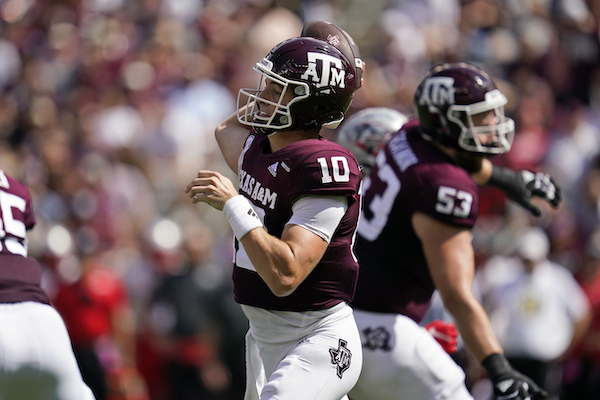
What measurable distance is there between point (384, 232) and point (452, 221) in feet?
1.37

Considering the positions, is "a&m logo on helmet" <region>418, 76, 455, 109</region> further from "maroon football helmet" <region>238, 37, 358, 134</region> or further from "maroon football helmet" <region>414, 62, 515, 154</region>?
"maroon football helmet" <region>238, 37, 358, 134</region>

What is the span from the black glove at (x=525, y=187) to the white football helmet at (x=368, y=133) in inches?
27.2

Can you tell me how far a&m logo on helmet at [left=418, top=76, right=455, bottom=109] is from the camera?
16.0ft

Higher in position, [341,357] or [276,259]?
[276,259]

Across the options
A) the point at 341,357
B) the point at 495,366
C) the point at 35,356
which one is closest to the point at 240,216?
the point at 341,357

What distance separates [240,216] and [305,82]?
2.14ft

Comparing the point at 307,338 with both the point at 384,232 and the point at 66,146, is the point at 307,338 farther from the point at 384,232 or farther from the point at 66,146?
the point at 66,146

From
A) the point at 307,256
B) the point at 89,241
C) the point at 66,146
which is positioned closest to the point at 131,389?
the point at 89,241

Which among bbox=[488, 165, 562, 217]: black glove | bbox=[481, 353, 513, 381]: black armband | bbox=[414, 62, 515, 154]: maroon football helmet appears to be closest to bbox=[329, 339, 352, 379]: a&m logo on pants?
bbox=[481, 353, 513, 381]: black armband

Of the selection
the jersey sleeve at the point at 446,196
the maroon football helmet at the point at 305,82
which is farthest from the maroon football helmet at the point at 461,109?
the maroon football helmet at the point at 305,82

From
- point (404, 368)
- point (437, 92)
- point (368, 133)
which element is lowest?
point (404, 368)

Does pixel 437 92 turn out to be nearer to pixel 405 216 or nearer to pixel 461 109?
pixel 461 109

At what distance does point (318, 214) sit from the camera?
365 cm

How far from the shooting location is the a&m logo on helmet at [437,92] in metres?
4.87
